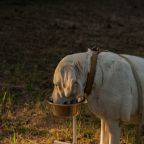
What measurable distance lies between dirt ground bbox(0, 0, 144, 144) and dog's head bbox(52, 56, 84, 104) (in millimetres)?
1278

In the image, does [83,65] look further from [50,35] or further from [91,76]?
[50,35]

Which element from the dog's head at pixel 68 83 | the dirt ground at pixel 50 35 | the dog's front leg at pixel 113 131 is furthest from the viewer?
the dirt ground at pixel 50 35

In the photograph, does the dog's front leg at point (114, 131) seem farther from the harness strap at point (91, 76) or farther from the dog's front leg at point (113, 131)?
the harness strap at point (91, 76)

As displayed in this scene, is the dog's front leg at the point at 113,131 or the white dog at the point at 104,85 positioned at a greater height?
the white dog at the point at 104,85

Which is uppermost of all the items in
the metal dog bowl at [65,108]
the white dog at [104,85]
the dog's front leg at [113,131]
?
the white dog at [104,85]

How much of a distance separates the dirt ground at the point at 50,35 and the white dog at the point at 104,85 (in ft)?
4.33

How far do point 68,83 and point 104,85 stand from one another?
0.77ft

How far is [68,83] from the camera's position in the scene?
2.54 metres

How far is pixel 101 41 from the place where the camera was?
705 centimetres

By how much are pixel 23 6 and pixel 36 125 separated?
6.05m

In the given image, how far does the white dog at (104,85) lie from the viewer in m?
2.57

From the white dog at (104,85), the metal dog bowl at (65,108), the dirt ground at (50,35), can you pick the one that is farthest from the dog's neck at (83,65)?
the dirt ground at (50,35)

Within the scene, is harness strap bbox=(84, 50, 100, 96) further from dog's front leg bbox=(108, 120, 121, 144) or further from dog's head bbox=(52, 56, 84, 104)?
dog's front leg bbox=(108, 120, 121, 144)

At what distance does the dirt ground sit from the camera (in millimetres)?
5117
